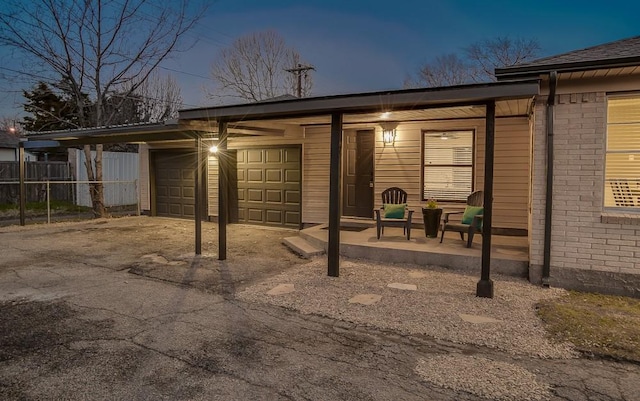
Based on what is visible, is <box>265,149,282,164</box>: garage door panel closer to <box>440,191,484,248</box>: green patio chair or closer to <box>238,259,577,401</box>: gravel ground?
<box>238,259,577,401</box>: gravel ground

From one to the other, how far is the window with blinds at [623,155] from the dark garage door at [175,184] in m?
10.3

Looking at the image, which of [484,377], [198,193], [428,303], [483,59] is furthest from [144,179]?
[483,59]

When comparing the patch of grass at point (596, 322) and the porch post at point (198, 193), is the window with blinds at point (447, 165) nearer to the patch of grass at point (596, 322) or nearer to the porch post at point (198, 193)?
the patch of grass at point (596, 322)

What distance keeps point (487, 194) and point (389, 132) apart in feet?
14.4

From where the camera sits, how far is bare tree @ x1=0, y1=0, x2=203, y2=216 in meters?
13.1

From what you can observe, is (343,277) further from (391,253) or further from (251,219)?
(251,219)

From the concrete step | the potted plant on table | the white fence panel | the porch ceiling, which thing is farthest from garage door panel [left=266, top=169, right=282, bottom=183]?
the white fence panel

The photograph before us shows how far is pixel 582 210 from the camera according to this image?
5.49 m

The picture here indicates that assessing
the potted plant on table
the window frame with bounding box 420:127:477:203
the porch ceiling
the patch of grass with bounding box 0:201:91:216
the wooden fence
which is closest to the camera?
the porch ceiling

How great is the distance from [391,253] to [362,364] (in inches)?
145

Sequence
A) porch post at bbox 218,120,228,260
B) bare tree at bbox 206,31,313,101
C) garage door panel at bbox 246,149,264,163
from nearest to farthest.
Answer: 1. porch post at bbox 218,120,228,260
2. garage door panel at bbox 246,149,264,163
3. bare tree at bbox 206,31,313,101

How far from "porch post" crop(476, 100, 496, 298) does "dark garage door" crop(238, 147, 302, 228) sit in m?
6.03

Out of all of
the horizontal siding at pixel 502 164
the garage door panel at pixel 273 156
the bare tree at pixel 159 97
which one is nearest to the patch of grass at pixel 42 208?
the bare tree at pixel 159 97

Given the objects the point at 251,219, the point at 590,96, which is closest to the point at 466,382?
the point at 590,96
